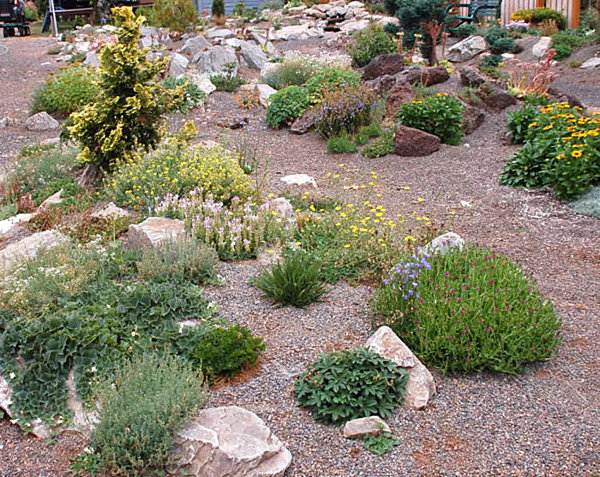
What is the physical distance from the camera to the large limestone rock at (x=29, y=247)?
596cm

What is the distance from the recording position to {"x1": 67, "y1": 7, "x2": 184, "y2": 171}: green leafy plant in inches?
319

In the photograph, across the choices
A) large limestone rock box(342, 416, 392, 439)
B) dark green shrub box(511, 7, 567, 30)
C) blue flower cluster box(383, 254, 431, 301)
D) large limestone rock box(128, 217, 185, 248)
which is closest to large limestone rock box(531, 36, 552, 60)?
dark green shrub box(511, 7, 567, 30)

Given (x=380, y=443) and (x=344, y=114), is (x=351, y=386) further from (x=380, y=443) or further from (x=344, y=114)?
(x=344, y=114)

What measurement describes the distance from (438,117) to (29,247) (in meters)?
6.20

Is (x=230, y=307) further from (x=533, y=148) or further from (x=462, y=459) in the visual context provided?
(x=533, y=148)

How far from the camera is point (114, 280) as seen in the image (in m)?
5.80

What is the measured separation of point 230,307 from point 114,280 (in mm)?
1036

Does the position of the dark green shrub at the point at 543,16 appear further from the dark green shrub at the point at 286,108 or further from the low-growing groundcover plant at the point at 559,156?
the low-growing groundcover plant at the point at 559,156

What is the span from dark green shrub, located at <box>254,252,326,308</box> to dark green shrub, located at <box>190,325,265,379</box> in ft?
2.44

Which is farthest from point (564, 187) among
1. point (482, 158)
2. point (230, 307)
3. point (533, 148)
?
point (230, 307)

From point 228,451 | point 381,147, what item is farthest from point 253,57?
point 228,451

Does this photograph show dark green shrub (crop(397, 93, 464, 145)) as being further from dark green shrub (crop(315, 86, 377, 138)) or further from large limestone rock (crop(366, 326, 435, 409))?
large limestone rock (crop(366, 326, 435, 409))

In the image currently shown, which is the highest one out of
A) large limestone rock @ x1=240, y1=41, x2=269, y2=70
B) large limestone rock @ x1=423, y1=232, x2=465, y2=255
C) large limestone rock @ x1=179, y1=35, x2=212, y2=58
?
large limestone rock @ x1=179, y1=35, x2=212, y2=58

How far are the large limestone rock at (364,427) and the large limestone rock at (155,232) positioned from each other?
2494 millimetres
